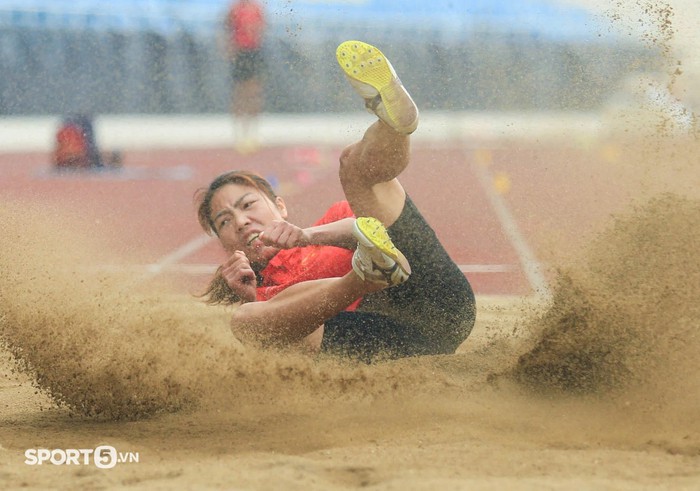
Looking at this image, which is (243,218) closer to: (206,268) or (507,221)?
(206,268)

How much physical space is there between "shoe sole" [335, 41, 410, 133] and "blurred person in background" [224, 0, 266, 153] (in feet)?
24.5

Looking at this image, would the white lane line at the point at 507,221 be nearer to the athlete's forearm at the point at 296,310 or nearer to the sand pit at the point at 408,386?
the sand pit at the point at 408,386

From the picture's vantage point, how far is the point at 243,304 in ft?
10.5

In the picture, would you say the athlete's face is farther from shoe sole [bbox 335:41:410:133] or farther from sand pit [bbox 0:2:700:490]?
shoe sole [bbox 335:41:410:133]

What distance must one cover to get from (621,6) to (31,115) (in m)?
13.0

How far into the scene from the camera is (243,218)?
3.37 meters

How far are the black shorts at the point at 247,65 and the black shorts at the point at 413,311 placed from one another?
8.88 meters

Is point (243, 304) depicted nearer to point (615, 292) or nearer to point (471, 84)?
point (615, 292)

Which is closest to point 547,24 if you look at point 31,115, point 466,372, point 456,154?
point 456,154

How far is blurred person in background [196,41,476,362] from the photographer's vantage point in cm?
298

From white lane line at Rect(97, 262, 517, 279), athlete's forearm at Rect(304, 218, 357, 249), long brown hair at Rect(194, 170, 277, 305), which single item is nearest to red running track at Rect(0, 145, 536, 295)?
white lane line at Rect(97, 262, 517, 279)

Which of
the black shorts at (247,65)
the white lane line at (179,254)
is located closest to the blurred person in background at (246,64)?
the black shorts at (247,65)

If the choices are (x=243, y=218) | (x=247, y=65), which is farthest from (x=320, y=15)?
(x=243, y=218)

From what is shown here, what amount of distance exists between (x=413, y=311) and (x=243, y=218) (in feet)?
2.20
